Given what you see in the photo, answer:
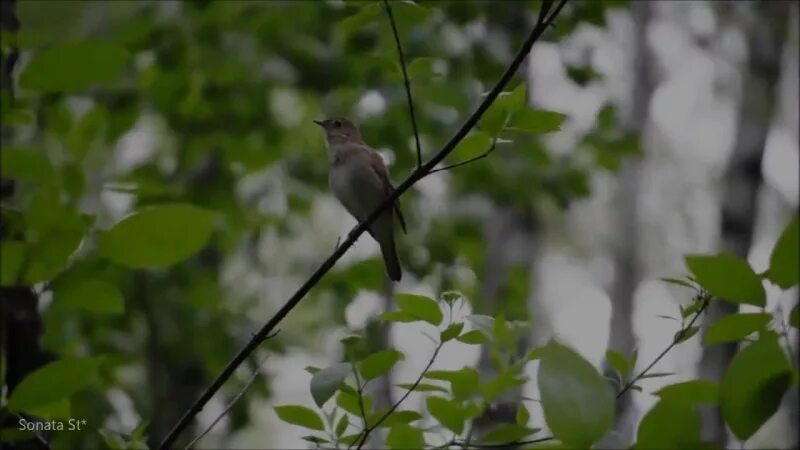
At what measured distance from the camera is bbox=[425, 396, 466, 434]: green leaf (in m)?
1.75

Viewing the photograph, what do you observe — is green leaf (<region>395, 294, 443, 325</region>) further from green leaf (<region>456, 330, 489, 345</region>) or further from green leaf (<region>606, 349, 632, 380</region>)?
green leaf (<region>606, 349, 632, 380</region>)

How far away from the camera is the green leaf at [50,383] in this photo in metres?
1.02

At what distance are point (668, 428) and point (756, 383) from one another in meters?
0.09

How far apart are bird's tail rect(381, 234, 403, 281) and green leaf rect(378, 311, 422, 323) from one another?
243 centimetres

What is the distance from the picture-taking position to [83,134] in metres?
1.59

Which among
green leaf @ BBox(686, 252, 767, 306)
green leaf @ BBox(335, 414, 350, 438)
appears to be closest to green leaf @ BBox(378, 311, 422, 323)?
green leaf @ BBox(335, 414, 350, 438)

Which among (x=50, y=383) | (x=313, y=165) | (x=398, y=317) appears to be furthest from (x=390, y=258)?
(x=50, y=383)

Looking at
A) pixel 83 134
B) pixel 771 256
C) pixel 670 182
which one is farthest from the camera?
pixel 670 182

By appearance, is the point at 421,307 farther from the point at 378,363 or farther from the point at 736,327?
the point at 736,327

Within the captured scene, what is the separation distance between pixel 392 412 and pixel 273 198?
3722 millimetres

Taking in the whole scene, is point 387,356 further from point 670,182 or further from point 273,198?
point 670,182

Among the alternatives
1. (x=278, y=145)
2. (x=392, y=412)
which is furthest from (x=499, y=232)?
(x=392, y=412)

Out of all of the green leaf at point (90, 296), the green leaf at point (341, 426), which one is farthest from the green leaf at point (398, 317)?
the green leaf at point (90, 296)

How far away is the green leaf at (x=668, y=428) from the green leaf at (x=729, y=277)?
0.40 ft
